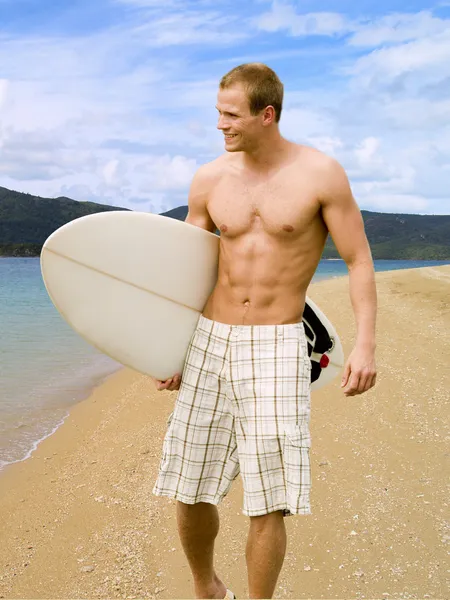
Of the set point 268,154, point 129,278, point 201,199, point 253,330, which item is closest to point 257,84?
point 268,154

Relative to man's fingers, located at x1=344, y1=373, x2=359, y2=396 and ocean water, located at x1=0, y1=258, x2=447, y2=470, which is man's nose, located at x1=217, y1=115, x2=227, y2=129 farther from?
ocean water, located at x1=0, y1=258, x2=447, y2=470

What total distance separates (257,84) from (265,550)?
5.50 ft

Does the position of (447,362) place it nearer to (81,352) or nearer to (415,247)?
(81,352)

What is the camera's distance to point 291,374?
2.53 m

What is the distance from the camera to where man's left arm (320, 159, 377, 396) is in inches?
97.9

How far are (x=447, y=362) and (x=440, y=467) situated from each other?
3.25 m

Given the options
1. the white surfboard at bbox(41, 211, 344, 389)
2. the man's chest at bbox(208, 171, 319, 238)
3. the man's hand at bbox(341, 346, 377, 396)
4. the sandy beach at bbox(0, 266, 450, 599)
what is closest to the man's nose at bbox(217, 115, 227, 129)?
the man's chest at bbox(208, 171, 319, 238)

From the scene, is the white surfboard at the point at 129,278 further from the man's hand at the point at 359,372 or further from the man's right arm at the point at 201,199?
the man's hand at the point at 359,372

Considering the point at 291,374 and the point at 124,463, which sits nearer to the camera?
the point at 291,374

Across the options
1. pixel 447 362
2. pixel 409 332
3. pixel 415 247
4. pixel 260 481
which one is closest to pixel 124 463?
pixel 260 481

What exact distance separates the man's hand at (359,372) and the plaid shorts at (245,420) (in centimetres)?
16

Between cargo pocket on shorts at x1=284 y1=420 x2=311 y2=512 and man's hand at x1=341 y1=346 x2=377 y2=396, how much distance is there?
0.23 m

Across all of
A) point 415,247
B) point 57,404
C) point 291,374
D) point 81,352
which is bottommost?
point 415,247

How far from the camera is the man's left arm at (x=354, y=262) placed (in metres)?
2.49
